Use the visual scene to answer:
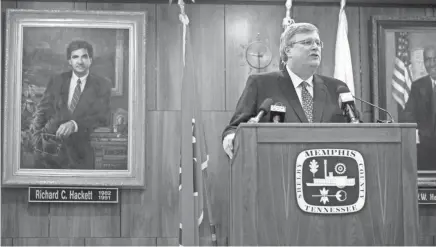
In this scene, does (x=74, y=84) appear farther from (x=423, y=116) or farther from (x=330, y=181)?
(x=330, y=181)

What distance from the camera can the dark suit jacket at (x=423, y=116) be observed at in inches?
221

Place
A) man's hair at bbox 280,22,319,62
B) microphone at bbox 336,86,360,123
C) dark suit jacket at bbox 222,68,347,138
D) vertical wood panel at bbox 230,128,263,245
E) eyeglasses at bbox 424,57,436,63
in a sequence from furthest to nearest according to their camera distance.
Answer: eyeglasses at bbox 424,57,436,63
man's hair at bbox 280,22,319,62
dark suit jacket at bbox 222,68,347,138
microphone at bbox 336,86,360,123
vertical wood panel at bbox 230,128,263,245

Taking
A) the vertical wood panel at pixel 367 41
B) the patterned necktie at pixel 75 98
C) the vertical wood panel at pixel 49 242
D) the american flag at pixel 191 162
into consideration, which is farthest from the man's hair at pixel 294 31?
the vertical wood panel at pixel 49 242

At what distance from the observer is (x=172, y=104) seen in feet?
18.1

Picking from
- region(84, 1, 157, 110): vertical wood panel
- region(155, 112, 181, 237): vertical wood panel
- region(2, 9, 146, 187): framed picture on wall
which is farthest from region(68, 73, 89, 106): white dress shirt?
region(155, 112, 181, 237): vertical wood panel

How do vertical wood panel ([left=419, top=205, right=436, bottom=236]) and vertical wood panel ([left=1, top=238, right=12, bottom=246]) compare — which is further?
vertical wood panel ([left=419, top=205, right=436, bottom=236])

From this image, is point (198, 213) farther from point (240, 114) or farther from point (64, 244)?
point (240, 114)

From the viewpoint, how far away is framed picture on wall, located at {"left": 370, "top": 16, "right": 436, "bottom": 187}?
559cm

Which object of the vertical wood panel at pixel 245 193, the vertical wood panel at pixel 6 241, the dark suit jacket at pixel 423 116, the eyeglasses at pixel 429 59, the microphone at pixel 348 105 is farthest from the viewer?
the eyeglasses at pixel 429 59

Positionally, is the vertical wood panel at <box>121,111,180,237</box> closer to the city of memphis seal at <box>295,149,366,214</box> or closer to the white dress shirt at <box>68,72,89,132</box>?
the white dress shirt at <box>68,72,89,132</box>

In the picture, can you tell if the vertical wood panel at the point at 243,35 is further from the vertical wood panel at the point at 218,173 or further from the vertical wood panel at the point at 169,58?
the vertical wood panel at the point at 169,58

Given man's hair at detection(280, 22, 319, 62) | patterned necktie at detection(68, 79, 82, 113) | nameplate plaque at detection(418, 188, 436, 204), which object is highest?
man's hair at detection(280, 22, 319, 62)

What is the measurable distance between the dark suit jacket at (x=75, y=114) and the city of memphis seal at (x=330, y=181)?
3.22 m

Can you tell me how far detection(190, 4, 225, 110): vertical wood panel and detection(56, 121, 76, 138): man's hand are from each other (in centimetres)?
114
